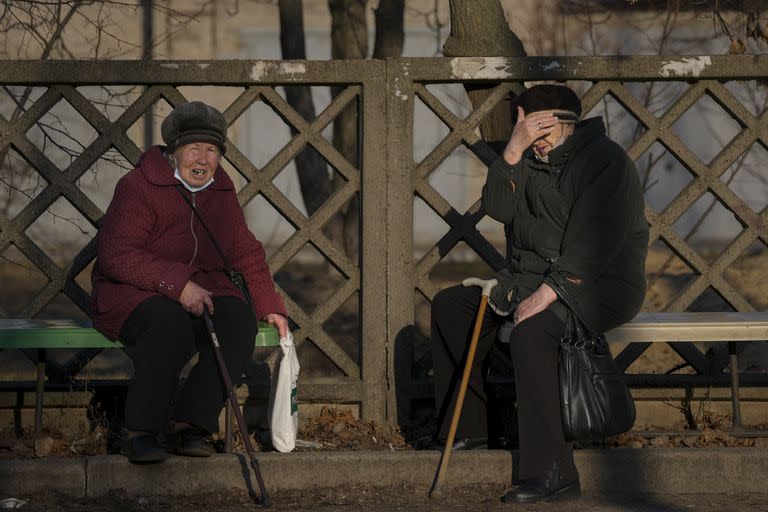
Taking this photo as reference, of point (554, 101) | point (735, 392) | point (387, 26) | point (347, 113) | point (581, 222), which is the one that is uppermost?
point (387, 26)

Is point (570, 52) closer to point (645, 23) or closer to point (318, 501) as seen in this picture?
point (645, 23)

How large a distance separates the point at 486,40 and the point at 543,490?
2332 mm

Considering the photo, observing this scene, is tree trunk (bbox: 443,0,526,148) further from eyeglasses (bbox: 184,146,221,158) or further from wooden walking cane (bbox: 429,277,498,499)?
eyeglasses (bbox: 184,146,221,158)

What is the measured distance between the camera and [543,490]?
5.01 meters

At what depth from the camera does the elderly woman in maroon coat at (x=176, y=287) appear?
5.09m

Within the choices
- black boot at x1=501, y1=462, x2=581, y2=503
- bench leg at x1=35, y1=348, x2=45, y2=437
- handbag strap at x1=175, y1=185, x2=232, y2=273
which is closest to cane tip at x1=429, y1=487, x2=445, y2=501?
black boot at x1=501, y1=462, x2=581, y2=503

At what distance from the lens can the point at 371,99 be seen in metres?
5.96

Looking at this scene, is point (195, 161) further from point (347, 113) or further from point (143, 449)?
point (347, 113)

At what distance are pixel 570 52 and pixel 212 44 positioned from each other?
603 cm

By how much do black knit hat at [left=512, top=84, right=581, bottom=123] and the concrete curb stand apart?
1.30 meters

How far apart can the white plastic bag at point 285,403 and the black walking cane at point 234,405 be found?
16 cm

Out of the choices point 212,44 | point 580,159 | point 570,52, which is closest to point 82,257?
point 580,159

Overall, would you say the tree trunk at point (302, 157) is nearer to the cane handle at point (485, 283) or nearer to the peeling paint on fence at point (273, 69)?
the peeling paint on fence at point (273, 69)

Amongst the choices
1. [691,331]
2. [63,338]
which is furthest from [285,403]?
[691,331]
